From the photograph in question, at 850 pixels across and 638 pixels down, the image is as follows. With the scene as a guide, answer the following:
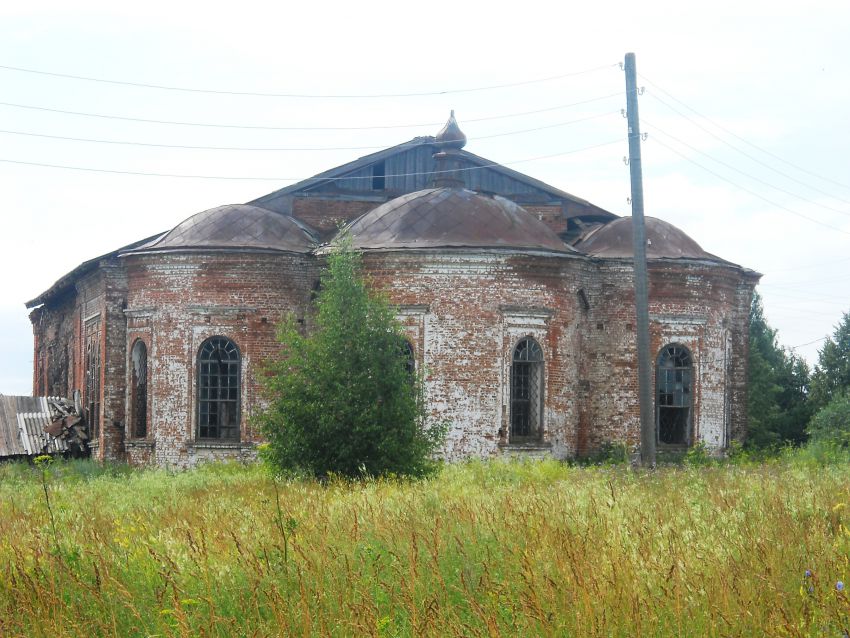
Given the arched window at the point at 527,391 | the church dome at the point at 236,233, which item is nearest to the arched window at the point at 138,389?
the church dome at the point at 236,233

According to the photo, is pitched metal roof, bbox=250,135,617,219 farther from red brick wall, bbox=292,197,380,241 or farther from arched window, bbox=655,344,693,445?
arched window, bbox=655,344,693,445

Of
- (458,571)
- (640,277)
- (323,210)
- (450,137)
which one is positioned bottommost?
(458,571)

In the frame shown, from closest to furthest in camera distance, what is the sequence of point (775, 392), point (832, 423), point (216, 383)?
point (216, 383) < point (832, 423) < point (775, 392)

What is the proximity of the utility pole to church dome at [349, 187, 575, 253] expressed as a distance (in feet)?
8.49

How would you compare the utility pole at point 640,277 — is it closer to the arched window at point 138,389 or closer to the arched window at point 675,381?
the arched window at point 675,381

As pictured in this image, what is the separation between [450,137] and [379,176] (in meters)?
1.97

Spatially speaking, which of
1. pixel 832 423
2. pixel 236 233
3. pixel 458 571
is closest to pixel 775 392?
pixel 832 423

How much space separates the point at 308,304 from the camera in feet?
71.1

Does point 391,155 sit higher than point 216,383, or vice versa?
point 391,155

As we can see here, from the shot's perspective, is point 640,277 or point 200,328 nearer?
point 640,277

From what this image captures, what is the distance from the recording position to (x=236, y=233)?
21.8 meters

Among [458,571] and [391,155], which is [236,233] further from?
[458,571]

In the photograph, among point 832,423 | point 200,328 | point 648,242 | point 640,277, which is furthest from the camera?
point 832,423

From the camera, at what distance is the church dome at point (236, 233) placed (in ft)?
70.5
